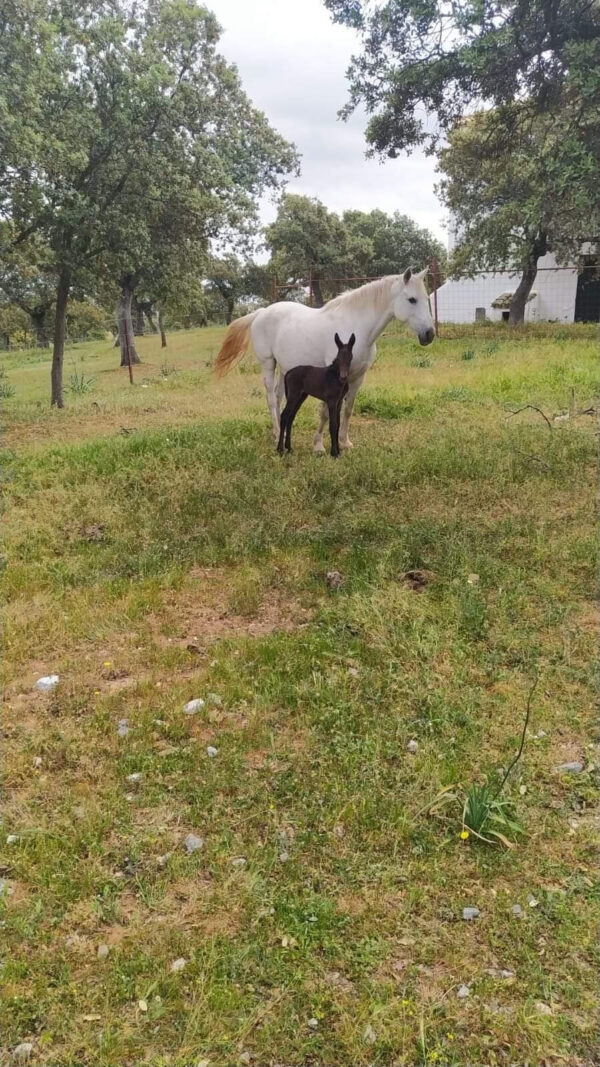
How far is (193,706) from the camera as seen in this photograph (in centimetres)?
342

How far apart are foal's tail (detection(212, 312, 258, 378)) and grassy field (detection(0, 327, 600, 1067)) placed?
3.16 m

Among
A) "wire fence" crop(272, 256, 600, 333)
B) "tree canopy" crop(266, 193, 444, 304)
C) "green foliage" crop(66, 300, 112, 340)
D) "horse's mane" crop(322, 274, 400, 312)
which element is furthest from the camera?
"green foliage" crop(66, 300, 112, 340)

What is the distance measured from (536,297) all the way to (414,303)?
24926 mm

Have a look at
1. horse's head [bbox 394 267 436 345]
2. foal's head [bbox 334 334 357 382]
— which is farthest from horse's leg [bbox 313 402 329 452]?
horse's head [bbox 394 267 436 345]

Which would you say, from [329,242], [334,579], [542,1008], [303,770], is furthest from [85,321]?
[542,1008]

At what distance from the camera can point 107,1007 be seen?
1.97 metres

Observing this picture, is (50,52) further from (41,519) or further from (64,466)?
(41,519)

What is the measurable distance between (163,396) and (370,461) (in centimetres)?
810

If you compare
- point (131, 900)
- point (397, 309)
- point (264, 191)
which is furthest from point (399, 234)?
point (131, 900)

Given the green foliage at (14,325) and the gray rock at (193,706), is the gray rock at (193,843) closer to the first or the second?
the gray rock at (193,706)

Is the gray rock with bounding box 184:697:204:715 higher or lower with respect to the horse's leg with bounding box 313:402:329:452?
lower

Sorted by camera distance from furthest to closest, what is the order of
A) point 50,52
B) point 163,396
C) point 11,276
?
point 163,396 → point 11,276 → point 50,52

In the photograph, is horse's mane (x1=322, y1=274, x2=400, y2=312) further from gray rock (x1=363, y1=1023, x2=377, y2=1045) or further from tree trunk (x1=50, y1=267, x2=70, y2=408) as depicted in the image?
tree trunk (x1=50, y1=267, x2=70, y2=408)

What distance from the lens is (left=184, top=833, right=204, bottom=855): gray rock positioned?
2.55m
